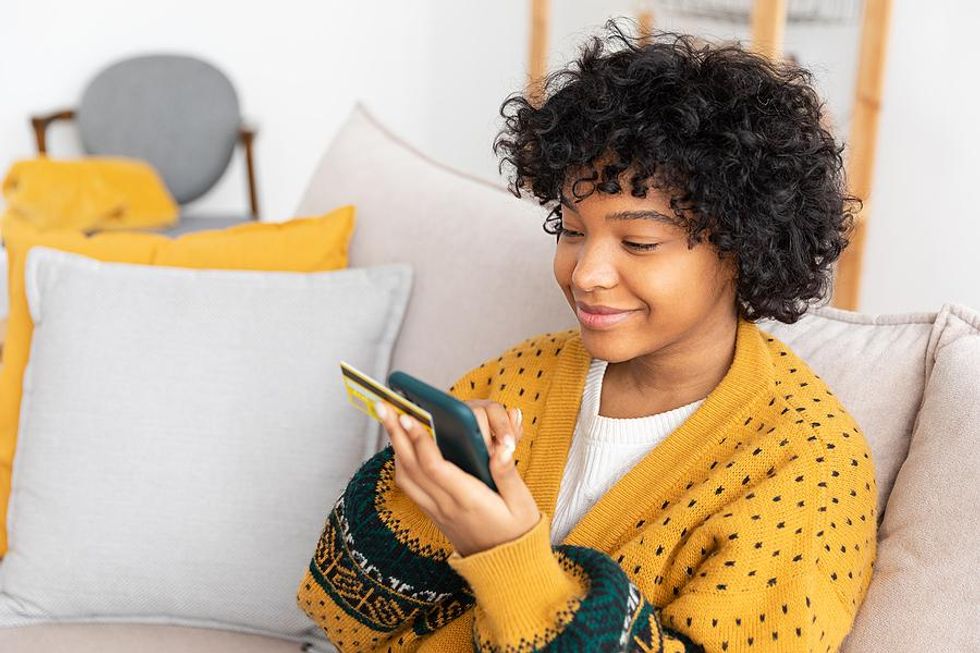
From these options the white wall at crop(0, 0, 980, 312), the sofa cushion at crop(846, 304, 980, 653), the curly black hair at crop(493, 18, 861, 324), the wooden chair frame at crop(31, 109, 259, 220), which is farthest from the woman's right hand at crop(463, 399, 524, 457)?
the wooden chair frame at crop(31, 109, 259, 220)

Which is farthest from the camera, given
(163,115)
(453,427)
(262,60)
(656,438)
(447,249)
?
(262,60)

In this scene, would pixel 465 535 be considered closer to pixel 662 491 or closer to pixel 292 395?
pixel 662 491

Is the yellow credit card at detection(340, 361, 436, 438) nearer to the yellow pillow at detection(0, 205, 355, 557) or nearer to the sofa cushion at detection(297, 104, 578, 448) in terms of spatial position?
the sofa cushion at detection(297, 104, 578, 448)

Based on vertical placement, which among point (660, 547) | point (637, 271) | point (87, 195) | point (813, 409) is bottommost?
point (87, 195)

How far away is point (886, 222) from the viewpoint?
266 cm

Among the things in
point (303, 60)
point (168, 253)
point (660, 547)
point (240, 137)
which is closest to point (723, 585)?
point (660, 547)

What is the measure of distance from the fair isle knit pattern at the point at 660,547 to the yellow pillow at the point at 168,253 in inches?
18.5

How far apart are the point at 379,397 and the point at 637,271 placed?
0.26 meters

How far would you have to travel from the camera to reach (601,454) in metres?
1.10

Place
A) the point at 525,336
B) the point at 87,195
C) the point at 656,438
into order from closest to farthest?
the point at 656,438 < the point at 525,336 < the point at 87,195

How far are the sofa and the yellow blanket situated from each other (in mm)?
1855

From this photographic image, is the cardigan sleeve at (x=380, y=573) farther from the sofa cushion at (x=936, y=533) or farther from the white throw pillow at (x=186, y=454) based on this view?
the sofa cushion at (x=936, y=533)

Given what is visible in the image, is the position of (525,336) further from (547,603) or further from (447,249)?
(547,603)

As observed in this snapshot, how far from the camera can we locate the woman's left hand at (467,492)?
87 centimetres
